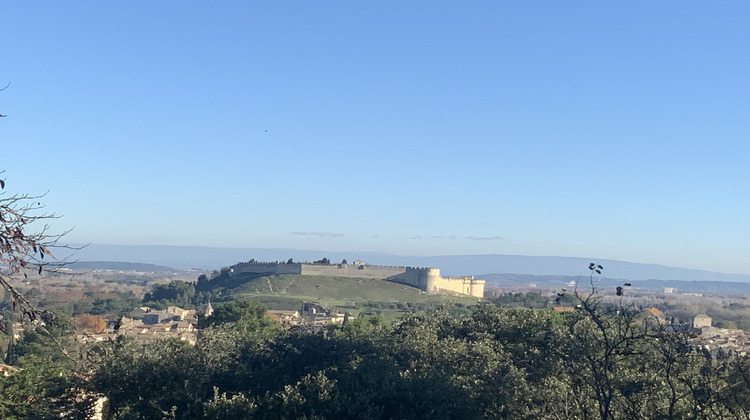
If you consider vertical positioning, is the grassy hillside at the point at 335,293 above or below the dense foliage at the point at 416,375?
below

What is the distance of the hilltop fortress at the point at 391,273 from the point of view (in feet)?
391

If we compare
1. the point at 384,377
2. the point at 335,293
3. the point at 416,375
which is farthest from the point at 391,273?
the point at 384,377

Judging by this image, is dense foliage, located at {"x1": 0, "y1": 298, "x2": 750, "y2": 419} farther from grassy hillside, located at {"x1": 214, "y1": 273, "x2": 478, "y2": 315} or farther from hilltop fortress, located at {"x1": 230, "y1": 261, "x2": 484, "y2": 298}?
hilltop fortress, located at {"x1": 230, "y1": 261, "x2": 484, "y2": 298}

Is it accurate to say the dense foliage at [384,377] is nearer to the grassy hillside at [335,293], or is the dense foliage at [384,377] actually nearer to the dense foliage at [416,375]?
the dense foliage at [416,375]

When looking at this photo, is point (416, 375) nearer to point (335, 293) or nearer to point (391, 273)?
point (335, 293)

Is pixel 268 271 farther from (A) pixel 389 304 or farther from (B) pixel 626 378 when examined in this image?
(B) pixel 626 378

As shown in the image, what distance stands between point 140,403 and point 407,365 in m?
7.01

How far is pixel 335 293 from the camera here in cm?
11262

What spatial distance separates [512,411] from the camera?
591 inches

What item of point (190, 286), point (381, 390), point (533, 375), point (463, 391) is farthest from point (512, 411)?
point (190, 286)

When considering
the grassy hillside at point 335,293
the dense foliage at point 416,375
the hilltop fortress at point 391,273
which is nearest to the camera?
the dense foliage at point 416,375

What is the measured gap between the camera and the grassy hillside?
9853 cm

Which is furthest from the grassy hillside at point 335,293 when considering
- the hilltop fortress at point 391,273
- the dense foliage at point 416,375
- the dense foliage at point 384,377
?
the dense foliage at point 416,375

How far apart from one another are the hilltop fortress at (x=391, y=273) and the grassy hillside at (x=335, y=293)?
7.79 ft
